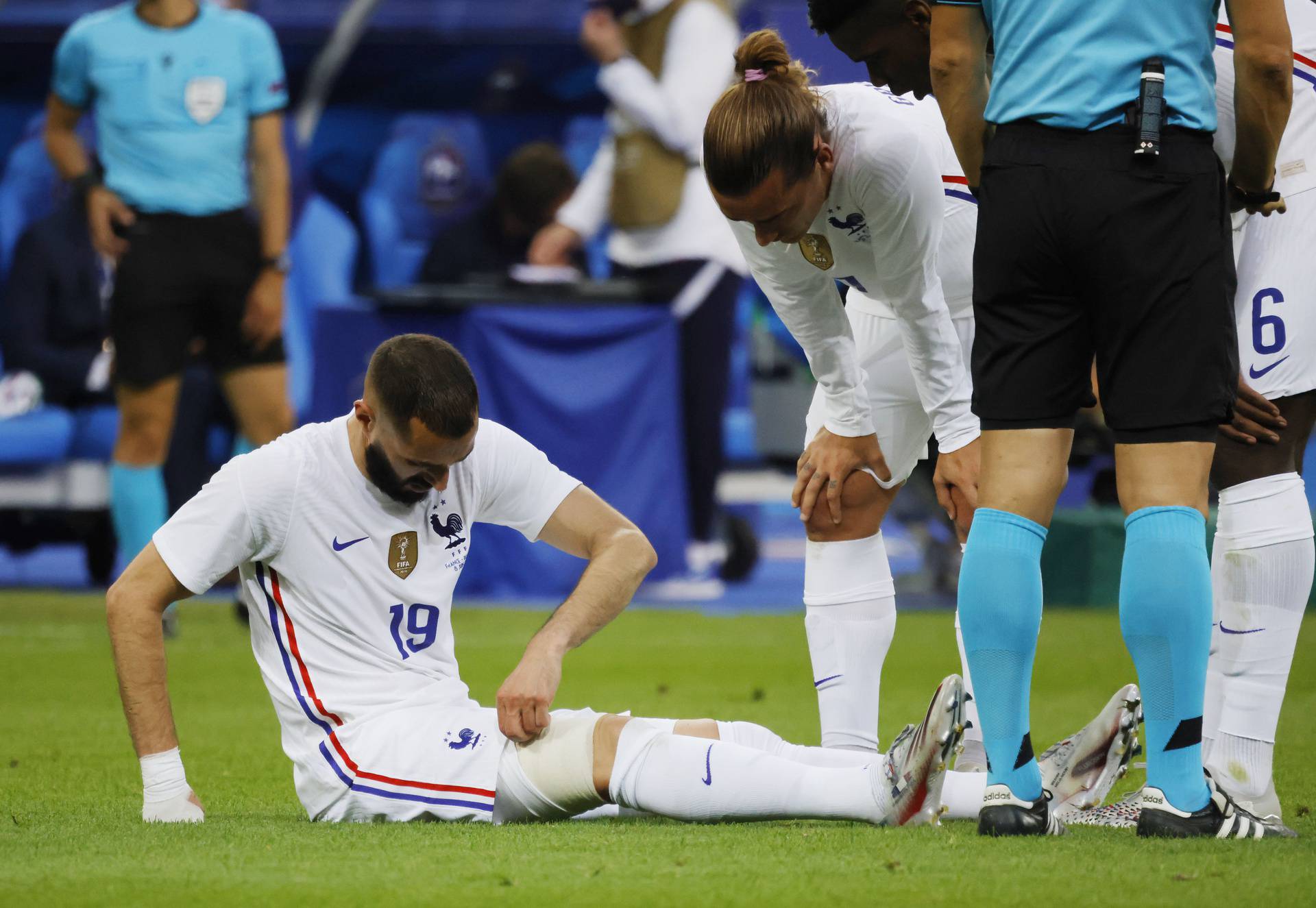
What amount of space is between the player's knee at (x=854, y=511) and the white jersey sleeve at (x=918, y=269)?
224 mm

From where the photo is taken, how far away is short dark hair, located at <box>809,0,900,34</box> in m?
3.48

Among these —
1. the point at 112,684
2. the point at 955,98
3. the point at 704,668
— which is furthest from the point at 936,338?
the point at 112,684

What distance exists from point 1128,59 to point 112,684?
4232 mm

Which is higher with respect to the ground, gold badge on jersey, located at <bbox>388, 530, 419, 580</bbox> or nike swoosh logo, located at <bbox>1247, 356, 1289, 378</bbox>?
nike swoosh logo, located at <bbox>1247, 356, 1289, 378</bbox>

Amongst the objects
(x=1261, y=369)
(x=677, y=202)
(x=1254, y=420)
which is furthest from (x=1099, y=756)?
(x=677, y=202)

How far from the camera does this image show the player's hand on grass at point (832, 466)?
12.5ft

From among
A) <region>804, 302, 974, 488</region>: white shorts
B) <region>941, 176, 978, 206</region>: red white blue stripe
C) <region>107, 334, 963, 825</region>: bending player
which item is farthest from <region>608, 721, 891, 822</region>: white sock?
<region>941, 176, 978, 206</region>: red white blue stripe

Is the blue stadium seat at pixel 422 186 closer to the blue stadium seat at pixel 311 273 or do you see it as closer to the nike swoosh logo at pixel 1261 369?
the blue stadium seat at pixel 311 273

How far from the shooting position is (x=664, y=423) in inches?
338

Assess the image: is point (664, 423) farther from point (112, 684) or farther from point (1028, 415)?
point (1028, 415)

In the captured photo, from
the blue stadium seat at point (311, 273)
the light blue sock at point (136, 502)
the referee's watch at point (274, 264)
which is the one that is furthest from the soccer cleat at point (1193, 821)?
the blue stadium seat at point (311, 273)

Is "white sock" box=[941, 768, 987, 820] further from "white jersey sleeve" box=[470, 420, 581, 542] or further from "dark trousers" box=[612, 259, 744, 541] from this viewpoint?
"dark trousers" box=[612, 259, 744, 541]

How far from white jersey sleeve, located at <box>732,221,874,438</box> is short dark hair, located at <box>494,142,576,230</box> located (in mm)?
6475

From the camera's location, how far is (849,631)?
151 inches
